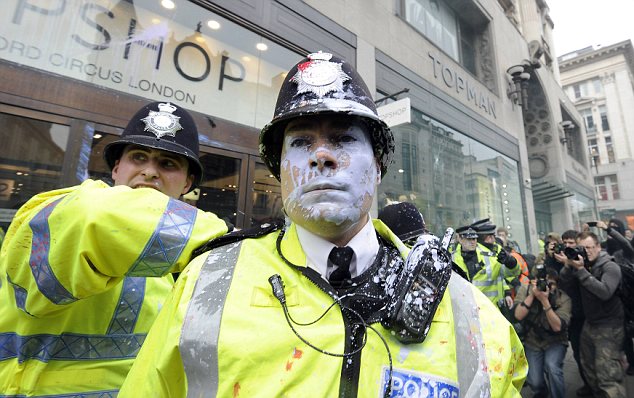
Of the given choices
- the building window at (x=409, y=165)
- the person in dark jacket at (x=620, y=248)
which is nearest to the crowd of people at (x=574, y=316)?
the person in dark jacket at (x=620, y=248)

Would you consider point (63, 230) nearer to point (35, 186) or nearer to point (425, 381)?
point (425, 381)

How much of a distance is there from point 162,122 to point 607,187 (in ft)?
179

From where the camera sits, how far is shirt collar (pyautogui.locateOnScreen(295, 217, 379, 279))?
1256 millimetres

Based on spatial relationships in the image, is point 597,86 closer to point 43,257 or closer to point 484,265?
point 484,265

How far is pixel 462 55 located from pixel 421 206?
23.6 feet

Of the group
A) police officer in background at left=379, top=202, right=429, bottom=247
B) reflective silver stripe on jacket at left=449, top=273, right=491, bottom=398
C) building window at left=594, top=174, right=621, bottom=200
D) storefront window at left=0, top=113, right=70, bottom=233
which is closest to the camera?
reflective silver stripe on jacket at left=449, top=273, right=491, bottom=398

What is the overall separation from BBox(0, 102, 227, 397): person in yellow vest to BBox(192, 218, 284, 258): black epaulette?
33 millimetres

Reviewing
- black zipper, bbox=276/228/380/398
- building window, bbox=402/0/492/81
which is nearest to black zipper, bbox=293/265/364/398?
black zipper, bbox=276/228/380/398

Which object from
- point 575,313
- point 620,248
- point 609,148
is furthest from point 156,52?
point 609,148

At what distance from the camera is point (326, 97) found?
4.34ft

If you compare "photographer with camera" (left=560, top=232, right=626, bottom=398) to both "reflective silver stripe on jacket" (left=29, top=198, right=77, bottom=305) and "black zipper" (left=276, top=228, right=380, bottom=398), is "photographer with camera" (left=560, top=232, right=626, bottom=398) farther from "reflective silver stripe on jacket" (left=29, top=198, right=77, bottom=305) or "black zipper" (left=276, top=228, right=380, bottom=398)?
"reflective silver stripe on jacket" (left=29, top=198, right=77, bottom=305)

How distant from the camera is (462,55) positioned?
1228 centimetres

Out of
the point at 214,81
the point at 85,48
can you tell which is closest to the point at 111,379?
the point at 85,48

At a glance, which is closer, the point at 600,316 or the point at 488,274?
the point at 600,316
